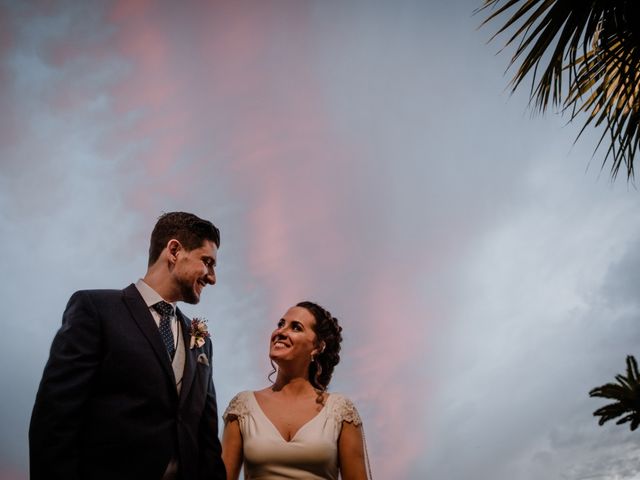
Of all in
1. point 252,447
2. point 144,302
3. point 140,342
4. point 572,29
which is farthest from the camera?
point 572,29

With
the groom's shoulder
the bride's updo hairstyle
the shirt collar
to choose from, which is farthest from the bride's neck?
the groom's shoulder

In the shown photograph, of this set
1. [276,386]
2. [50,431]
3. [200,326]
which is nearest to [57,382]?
[50,431]

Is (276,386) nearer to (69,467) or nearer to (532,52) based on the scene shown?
(69,467)

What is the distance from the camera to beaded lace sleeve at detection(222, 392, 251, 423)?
3809mm

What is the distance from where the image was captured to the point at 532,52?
489 cm

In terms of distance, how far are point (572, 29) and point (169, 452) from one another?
5076 mm

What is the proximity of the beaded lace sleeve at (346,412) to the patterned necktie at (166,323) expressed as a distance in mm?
1524

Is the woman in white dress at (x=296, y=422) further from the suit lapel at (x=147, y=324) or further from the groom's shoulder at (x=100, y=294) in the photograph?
the groom's shoulder at (x=100, y=294)

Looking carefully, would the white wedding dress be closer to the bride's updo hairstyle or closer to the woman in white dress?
the woman in white dress

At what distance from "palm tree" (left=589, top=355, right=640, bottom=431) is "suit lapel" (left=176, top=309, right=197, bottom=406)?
10969mm

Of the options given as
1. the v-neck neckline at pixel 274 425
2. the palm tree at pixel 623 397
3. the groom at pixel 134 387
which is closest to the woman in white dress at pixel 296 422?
the v-neck neckline at pixel 274 425

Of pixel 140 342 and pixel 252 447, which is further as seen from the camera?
pixel 252 447

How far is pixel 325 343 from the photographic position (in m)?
4.52

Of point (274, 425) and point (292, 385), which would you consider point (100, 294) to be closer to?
point (274, 425)
